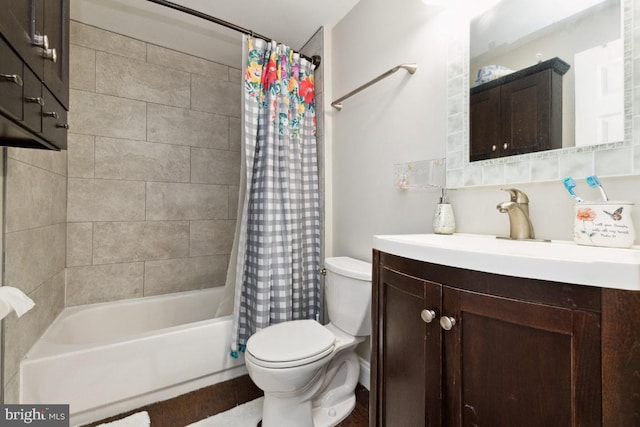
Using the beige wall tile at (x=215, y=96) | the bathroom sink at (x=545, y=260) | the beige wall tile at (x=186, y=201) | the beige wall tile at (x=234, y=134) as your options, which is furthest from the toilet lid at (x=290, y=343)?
the beige wall tile at (x=215, y=96)

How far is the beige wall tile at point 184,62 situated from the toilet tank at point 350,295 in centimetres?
197

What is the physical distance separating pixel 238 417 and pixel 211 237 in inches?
54.6

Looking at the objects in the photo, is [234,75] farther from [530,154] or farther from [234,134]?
[530,154]

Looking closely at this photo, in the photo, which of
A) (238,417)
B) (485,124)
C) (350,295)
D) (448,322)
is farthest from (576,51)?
(238,417)

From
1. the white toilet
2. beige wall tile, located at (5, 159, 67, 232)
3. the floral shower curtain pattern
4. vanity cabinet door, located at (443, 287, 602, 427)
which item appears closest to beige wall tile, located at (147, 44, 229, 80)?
the floral shower curtain pattern

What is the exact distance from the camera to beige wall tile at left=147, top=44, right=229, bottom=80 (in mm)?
2139

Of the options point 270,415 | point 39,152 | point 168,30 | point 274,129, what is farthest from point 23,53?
point 168,30

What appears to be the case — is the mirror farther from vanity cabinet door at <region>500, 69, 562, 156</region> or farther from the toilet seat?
the toilet seat

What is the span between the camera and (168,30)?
197 cm

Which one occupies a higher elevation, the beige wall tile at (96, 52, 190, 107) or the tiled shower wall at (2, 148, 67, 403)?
A: the beige wall tile at (96, 52, 190, 107)

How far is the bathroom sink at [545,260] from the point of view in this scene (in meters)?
0.46

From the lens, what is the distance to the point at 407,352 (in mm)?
804

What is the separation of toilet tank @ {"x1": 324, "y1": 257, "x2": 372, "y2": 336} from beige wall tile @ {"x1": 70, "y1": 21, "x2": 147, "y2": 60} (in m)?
2.14

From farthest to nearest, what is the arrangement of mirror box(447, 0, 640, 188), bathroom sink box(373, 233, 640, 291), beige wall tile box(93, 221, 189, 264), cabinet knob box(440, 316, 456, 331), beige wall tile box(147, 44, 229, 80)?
beige wall tile box(147, 44, 229, 80)
beige wall tile box(93, 221, 189, 264)
mirror box(447, 0, 640, 188)
cabinet knob box(440, 316, 456, 331)
bathroom sink box(373, 233, 640, 291)
